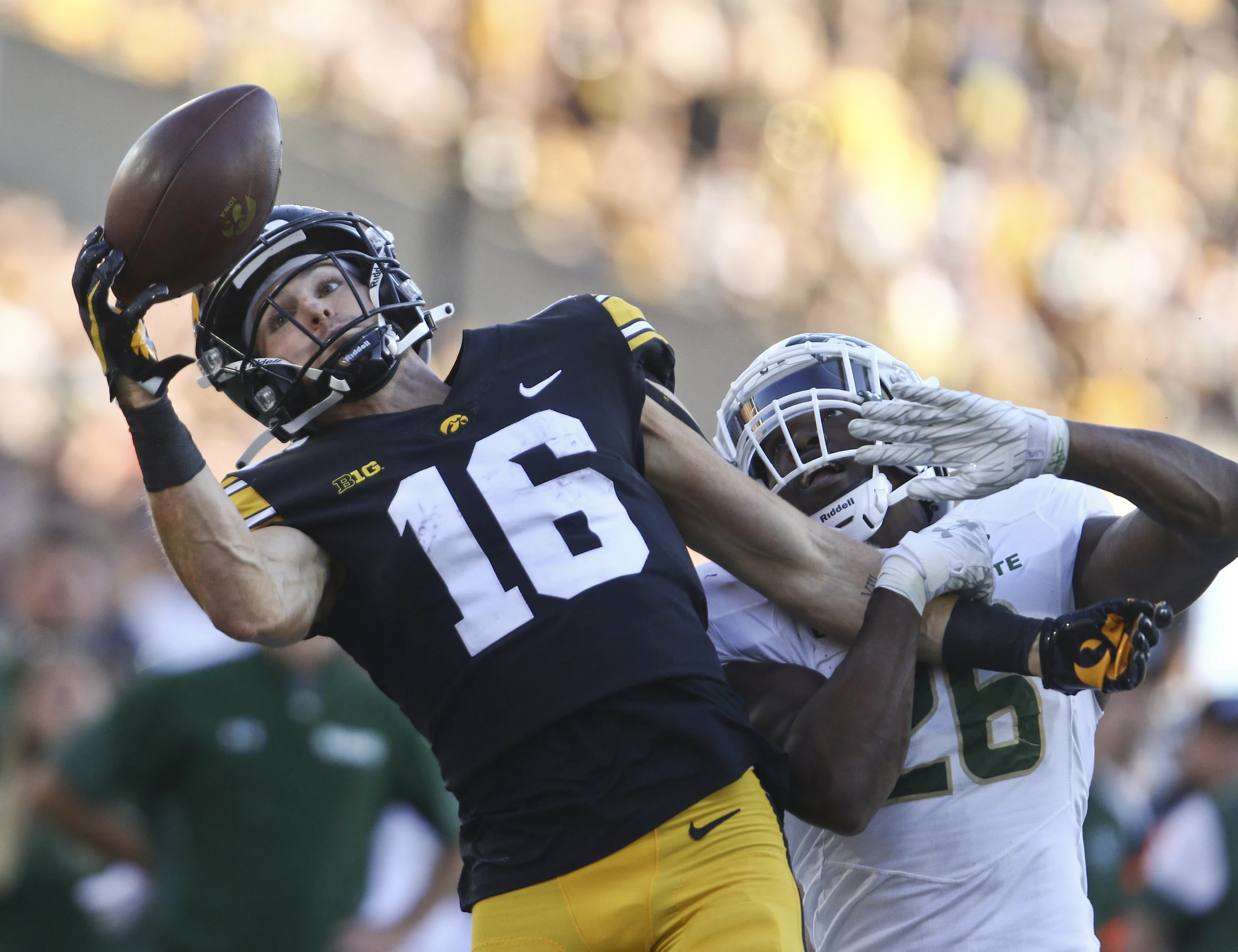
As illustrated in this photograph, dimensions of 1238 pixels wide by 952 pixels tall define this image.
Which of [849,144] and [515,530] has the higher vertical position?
[515,530]

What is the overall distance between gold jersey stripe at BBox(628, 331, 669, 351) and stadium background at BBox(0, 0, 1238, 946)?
88.9 inches

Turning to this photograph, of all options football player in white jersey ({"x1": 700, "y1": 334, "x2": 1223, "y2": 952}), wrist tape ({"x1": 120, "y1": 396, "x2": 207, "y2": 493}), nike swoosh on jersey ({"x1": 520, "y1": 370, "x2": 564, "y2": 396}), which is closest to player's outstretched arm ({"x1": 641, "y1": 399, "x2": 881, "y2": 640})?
football player in white jersey ({"x1": 700, "y1": 334, "x2": 1223, "y2": 952})

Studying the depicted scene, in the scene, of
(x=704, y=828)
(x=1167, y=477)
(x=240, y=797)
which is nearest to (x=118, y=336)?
(x=704, y=828)

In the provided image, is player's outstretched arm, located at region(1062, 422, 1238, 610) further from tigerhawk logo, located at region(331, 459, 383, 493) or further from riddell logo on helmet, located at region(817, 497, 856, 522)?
tigerhawk logo, located at region(331, 459, 383, 493)

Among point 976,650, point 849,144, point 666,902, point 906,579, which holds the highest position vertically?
point 906,579

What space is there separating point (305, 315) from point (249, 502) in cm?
36

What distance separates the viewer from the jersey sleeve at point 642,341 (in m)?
2.65

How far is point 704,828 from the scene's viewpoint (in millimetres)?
2225

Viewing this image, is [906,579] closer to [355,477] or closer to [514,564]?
[514,564]

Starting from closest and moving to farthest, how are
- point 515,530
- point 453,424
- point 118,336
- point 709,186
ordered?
point 118,336 < point 515,530 < point 453,424 < point 709,186

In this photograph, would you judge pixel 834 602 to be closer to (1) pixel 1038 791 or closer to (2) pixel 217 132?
(1) pixel 1038 791

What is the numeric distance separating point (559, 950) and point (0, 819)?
7.36 ft

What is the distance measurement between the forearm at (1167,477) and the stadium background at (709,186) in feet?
9.01

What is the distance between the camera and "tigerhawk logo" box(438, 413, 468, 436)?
2439 millimetres
